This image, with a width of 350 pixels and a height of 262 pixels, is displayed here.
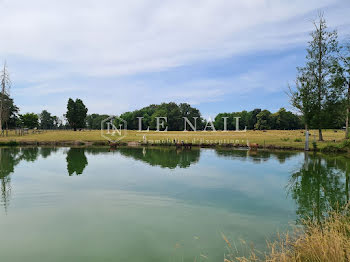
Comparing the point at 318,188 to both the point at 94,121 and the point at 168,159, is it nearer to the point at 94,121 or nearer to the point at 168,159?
the point at 168,159

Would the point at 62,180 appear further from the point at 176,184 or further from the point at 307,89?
the point at 307,89

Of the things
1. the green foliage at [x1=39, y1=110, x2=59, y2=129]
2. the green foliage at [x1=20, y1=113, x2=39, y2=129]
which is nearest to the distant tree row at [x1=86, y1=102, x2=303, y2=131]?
the green foliage at [x1=20, y1=113, x2=39, y2=129]

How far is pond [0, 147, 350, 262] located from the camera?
6.45m

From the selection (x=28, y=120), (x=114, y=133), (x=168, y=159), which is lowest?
(x=168, y=159)

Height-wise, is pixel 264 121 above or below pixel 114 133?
above

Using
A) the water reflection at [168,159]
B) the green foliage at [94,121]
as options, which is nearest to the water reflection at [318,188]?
the water reflection at [168,159]

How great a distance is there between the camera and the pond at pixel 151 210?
21.1ft

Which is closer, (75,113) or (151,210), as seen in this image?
(151,210)

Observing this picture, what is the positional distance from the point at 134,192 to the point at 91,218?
361cm

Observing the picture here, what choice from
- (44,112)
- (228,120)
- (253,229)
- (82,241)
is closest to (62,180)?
(82,241)

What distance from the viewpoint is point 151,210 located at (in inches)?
375

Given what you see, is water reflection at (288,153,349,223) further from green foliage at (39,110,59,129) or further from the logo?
green foliage at (39,110,59,129)

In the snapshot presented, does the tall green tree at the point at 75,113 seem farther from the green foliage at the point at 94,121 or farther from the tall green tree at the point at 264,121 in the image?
the tall green tree at the point at 264,121

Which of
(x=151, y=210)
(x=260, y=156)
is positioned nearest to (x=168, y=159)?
(x=260, y=156)
